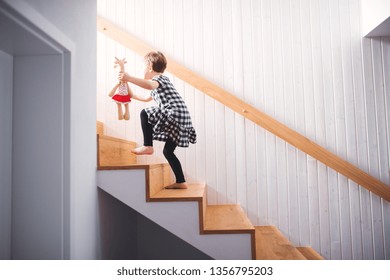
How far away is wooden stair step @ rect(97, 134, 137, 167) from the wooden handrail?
2.09ft

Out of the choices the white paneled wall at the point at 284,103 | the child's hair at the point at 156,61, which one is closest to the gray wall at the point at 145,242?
the white paneled wall at the point at 284,103

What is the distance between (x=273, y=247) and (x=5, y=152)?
4.68 feet

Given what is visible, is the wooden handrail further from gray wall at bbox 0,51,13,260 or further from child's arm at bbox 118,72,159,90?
gray wall at bbox 0,51,13,260

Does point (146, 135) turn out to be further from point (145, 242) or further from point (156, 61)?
point (145, 242)

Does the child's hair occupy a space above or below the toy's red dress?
above

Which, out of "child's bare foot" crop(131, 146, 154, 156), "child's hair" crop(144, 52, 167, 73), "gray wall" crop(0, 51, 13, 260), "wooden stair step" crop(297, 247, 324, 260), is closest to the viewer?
"gray wall" crop(0, 51, 13, 260)

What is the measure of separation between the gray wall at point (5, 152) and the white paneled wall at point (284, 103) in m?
1.00

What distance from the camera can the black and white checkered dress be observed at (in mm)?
1594

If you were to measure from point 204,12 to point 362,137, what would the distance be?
1491 mm

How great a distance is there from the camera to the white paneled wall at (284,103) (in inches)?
79.0

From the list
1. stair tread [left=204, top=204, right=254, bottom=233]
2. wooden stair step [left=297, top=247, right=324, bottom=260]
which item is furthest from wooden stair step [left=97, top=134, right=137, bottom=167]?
wooden stair step [left=297, top=247, right=324, bottom=260]

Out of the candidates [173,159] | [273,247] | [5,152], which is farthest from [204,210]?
[5,152]

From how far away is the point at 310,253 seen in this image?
74.4 inches
